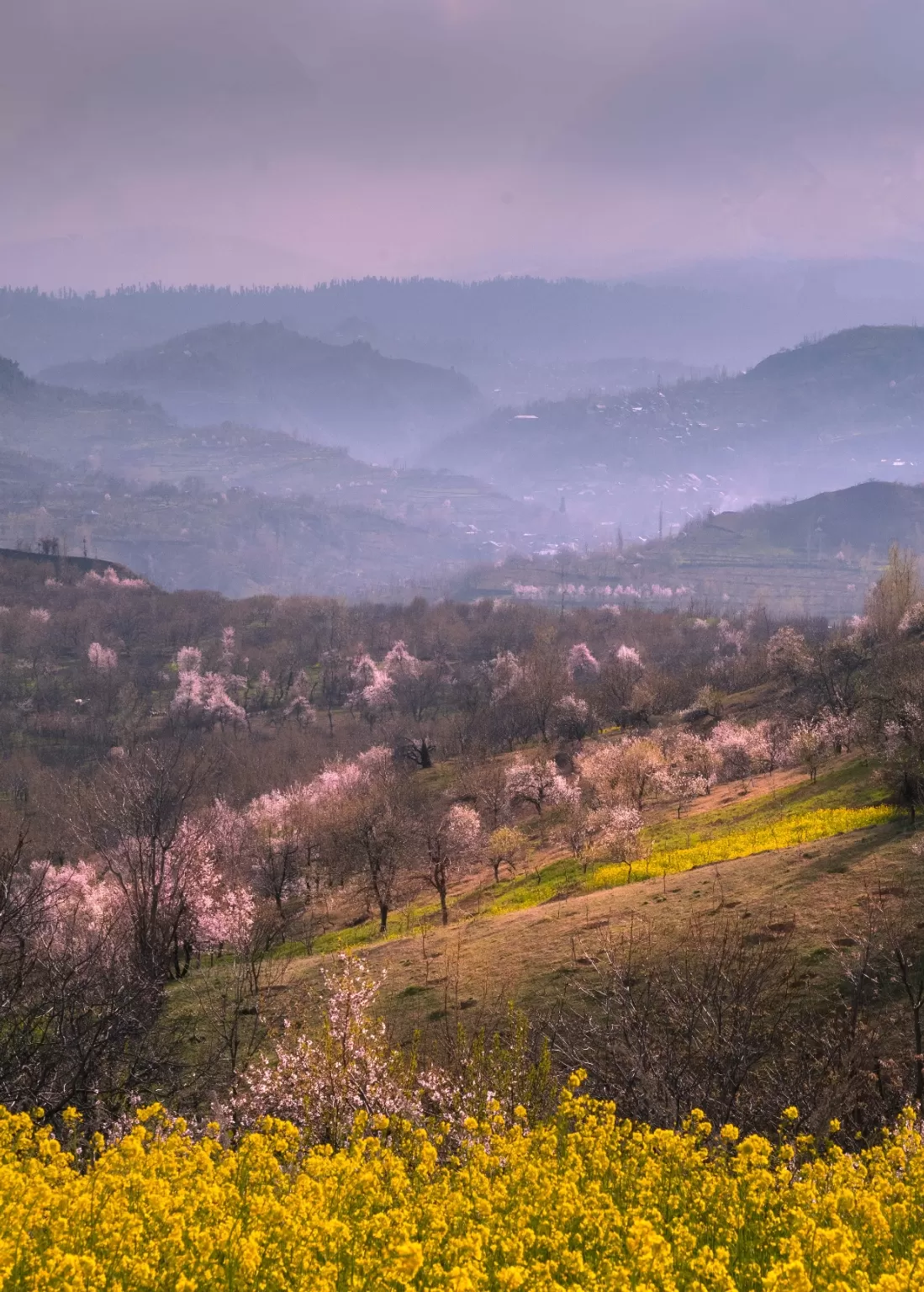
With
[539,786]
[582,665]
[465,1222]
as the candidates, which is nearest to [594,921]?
[465,1222]

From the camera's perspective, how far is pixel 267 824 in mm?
77625

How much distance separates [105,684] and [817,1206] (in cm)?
17555

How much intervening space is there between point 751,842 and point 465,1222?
3745 cm

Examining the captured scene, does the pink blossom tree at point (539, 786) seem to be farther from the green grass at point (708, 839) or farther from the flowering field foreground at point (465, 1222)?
the flowering field foreground at point (465, 1222)

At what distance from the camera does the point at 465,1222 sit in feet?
29.5

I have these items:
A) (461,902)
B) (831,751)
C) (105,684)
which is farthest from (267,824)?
(105,684)

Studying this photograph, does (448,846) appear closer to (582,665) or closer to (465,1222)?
(465,1222)

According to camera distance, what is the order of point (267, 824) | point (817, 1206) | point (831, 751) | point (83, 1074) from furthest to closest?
point (267, 824)
point (831, 751)
point (83, 1074)
point (817, 1206)

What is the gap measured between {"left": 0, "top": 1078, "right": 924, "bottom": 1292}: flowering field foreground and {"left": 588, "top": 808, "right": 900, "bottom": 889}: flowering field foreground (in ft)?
95.5

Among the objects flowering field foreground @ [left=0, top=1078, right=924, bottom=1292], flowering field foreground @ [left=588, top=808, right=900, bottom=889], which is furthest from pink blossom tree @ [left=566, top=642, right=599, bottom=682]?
flowering field foreground @ [left=0, top=1078, right=924, bottom=1292]

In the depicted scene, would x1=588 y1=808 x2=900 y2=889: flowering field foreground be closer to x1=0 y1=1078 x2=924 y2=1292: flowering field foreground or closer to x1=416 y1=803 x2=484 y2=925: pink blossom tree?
x1=416 y1=803 x2=484 y2=925: pink blossom tree

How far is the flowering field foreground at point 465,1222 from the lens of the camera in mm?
7582

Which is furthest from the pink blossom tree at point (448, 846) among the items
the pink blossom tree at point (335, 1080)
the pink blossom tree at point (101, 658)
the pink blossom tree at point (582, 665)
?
the pink blossom tree at point (101, 658)

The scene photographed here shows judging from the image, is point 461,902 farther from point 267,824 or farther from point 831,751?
point 831,751
